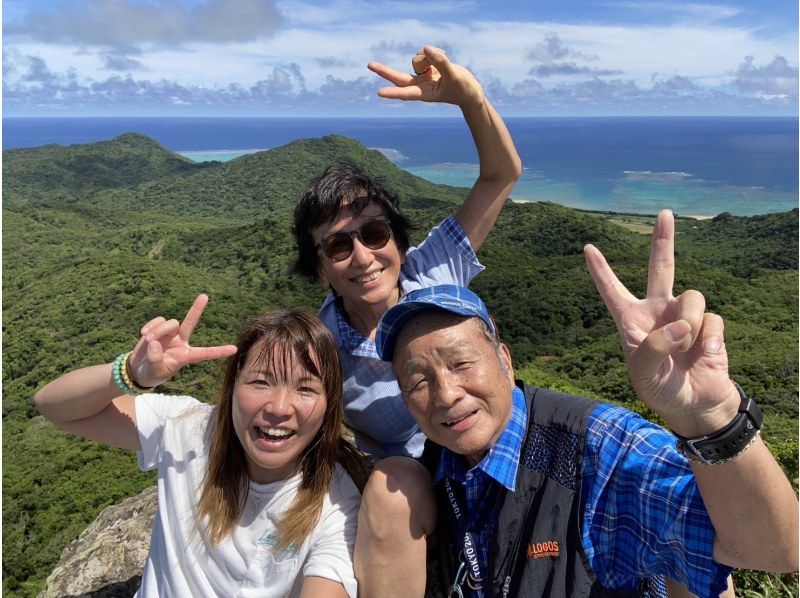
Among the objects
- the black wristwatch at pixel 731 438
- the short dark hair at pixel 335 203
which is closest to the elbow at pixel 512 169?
the short dark hair at pixel 335 203

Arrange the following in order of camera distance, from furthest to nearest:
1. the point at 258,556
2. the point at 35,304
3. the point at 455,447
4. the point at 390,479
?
the point at 35,304 < the point at 258,556 < the point at 390,479 < the point at 455,447

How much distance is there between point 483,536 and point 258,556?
939 mm

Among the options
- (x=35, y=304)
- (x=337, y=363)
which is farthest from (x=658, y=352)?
(x=35, y=304)

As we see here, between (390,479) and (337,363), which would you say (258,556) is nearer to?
(390,479)

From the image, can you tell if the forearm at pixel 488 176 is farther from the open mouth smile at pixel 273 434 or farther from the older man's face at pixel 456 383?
the open mouth smile at pixel 273 434

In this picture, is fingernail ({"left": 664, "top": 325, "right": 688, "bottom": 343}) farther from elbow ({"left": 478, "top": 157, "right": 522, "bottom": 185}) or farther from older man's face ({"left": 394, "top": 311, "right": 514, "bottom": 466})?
elbow ({"left": 478, "top": 157, "right": 522, "bottom": 185})

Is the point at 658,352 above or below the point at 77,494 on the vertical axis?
above

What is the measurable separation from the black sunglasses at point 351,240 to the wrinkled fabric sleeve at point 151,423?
3.58 ft

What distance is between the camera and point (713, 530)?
1.57m

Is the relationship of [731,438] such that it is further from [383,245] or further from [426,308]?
[383,245]

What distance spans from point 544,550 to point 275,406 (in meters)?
1.14

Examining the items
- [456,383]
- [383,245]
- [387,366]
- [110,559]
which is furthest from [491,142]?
[110,559]

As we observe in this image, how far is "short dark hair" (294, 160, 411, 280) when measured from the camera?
311 cm

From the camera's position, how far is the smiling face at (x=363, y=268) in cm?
304
